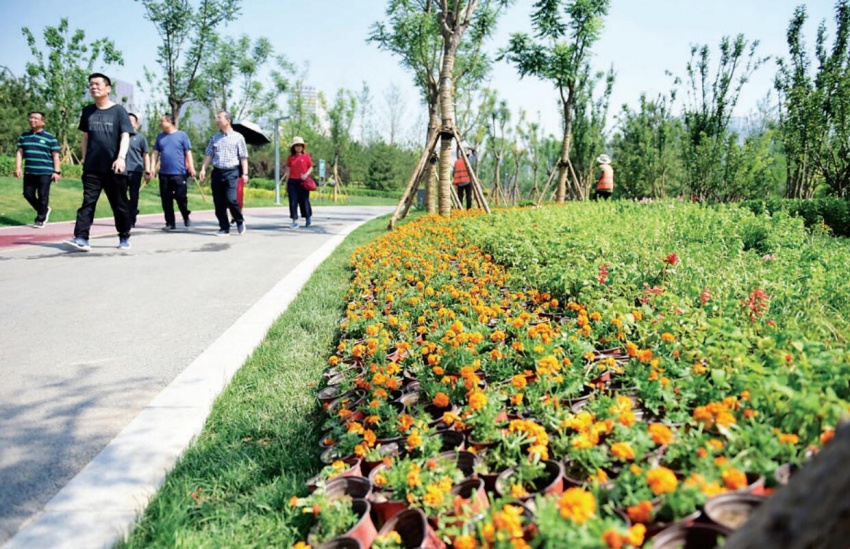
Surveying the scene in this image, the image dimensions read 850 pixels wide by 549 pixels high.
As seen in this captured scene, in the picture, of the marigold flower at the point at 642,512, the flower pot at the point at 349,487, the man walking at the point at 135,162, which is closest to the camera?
the marigold flower at the point at 642,512

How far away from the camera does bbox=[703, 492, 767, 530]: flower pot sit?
4.49 feet

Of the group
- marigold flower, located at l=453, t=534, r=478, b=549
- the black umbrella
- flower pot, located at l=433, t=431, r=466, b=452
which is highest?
the black umbrella

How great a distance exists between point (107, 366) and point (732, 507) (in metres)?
3.46

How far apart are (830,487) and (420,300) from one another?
11.0 ft

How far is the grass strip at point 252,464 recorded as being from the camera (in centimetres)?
187

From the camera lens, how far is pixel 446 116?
10594 millimetres

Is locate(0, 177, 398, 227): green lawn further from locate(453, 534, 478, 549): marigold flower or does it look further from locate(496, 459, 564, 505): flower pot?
locate(453, 534, 478, 549): marigold flower

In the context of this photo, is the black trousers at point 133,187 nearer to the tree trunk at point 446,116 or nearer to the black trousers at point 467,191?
the tree trunk at point 446,116

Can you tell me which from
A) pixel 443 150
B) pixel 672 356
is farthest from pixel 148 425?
pixel 443 150

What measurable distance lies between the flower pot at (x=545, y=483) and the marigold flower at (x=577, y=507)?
37cm

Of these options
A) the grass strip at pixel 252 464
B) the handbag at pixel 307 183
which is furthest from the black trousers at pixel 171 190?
the grass strip at pixel 252 464

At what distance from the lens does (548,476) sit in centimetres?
182

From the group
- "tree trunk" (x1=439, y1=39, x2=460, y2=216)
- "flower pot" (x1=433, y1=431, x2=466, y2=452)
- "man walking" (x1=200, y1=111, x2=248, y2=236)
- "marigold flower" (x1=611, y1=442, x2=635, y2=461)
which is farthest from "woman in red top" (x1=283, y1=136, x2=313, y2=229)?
"marigold flower" (x1=611, y1=442, x2=635, y2=461)

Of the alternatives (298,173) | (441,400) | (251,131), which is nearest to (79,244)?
(298,173)
